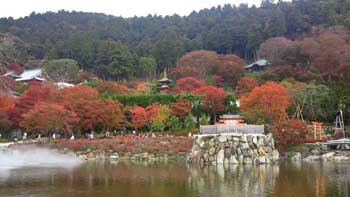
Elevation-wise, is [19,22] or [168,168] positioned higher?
[19,22]

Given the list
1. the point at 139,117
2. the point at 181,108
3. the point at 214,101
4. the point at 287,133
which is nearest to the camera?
the point at 287,133

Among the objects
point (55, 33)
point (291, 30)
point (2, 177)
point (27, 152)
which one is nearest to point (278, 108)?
point (27, 152)

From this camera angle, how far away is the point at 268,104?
125ft

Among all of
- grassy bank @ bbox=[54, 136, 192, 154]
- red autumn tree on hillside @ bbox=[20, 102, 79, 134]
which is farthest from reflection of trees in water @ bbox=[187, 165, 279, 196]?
red autumn tree on hillside @ bbox=[20, 102, 79, 134]

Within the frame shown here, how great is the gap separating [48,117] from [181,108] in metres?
11.9

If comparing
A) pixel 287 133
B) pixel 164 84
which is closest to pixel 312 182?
pixel 287 133

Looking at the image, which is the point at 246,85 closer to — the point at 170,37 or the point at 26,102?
the point at 26,102

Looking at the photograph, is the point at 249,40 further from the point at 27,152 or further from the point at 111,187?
the point at 111,187

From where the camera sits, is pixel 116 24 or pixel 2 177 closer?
pixel 2 177

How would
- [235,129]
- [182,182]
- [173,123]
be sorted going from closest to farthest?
A: [182,182] < [235,129] < [173,123]

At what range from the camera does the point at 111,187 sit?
61.5ft

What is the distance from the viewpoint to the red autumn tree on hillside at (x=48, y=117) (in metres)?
38.7

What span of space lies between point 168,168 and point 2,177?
9.27m

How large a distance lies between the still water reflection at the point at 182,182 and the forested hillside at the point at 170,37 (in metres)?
43.5
